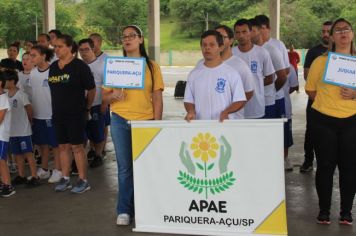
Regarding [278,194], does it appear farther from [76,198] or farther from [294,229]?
[76,198]

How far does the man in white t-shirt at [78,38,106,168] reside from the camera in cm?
767

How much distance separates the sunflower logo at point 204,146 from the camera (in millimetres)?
4438

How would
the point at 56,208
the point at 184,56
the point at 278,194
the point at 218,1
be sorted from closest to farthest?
the point at 278,194 → the point at 56,208 → the point at 184,56 → the point at 218,1

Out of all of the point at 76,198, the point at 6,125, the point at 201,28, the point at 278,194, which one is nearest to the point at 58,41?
the point at 6,125

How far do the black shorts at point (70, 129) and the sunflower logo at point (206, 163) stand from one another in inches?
78.0

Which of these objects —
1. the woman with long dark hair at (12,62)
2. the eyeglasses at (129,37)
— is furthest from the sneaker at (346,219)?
the woman with long dark hair at (12,62)

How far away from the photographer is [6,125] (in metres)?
6.16

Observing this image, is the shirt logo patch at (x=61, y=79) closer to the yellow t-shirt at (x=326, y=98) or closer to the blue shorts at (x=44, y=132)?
the blue shorts at (x=44, y=132)

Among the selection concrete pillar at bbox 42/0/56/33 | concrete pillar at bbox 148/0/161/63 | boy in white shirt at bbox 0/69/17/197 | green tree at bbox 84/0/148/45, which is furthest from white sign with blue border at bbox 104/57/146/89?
green tree at bbox 84/0/148/45

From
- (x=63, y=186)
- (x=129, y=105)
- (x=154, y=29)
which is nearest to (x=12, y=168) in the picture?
(x=63, y=186)

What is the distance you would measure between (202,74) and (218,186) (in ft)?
3.28

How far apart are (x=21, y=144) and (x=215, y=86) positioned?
3.15 meters

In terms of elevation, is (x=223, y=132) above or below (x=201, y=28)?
below

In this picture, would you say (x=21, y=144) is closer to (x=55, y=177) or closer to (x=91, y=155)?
(x=55, y=177)
